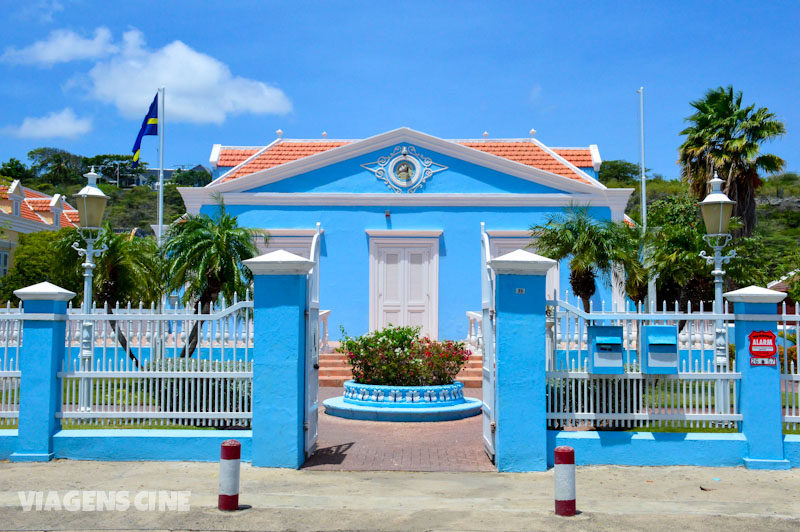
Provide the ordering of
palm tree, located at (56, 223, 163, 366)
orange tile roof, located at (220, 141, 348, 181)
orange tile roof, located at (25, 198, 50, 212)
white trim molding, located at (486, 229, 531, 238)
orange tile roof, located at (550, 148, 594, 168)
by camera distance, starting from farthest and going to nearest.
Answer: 1. orange tile roof, located at (25, 198, 50, 212)
2. orange tile roof, located at (550, 148, 594, 168)
3. orange tile roof, located at (220, 141, 348, 181)
4. white trim molding, located at (486, 229, 531, 238)
5. palm tree, located at (56, 223, 163, 366)

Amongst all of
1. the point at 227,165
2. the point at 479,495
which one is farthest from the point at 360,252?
the point at 479,495

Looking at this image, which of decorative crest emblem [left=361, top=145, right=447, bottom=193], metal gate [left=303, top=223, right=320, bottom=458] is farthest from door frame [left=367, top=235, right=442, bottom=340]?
metal gate [left=303, top=223, right=320, bottom=458]

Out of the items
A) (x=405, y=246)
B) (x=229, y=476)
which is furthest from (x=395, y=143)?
(x=229, y=476)

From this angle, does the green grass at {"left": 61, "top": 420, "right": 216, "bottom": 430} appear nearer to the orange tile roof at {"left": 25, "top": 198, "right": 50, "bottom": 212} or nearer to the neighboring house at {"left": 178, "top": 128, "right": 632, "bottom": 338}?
the neighboring house at {"left": 178, "top": 128, "right": 632, "bottom": 338}

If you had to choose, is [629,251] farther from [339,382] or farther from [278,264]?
[278,264]

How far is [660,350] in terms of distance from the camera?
7809 millimetres

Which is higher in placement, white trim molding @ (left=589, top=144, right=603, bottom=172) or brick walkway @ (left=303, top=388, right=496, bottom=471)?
white trim molding @ (left=589, top=144, right=603, bottom=172)

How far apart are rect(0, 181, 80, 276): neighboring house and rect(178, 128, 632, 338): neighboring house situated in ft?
62.2

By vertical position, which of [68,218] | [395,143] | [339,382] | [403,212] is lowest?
[339,382]

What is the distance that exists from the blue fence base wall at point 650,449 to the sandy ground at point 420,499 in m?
0.12

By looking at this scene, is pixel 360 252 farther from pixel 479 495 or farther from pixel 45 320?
pixel 479 495

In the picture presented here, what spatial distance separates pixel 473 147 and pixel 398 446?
1419 centimetres

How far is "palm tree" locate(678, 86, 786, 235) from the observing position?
22484mm

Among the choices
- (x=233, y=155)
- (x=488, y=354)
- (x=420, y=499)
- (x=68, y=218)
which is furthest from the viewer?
(x=68, y=218)
